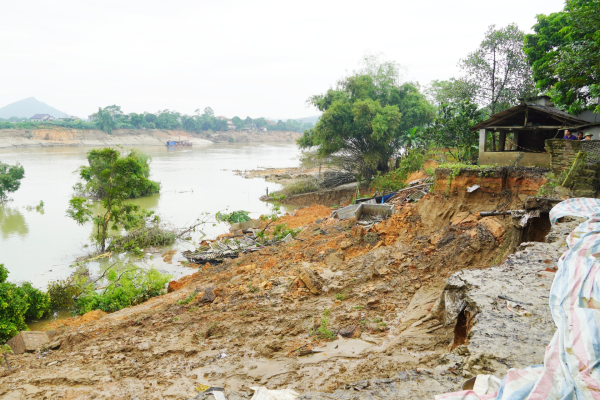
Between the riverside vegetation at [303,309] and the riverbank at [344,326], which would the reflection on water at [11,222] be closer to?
the riverside vegetation at [303,309]

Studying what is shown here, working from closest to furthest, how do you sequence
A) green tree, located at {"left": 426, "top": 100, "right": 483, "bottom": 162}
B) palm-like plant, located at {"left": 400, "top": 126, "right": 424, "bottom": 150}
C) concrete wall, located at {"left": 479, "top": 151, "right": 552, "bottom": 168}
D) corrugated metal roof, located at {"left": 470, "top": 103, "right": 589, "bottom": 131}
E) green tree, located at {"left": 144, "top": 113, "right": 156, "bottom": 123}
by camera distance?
1. concrete wall, located at {"left": 479, "top": 151, "right": 552, "bottom": 168}
2. corrugated metal roof, located at {"left": 470, "top": 103, "right": 589, "bottom": 131}
3. green tree, located at {"left": 426, "top": 100, "right": 483, "bottom": 162}
4. palm-like plant, located at {"left": 400, "top": 126, "right": 424, "bottom": 150}
5. green tree, located at {"left": 144, "top": 113, "right": 156, "bottom": 123}

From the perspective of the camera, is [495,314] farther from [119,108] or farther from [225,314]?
[119,108]

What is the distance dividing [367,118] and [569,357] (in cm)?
2167

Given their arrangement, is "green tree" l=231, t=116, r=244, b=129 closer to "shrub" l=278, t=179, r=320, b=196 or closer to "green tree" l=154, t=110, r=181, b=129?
"green tree" l=154, t=110, r=181, b=129

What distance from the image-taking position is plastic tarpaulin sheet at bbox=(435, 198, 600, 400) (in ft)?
8.23

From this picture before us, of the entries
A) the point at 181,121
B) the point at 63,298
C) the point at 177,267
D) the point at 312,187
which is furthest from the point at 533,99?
the point at 181,121

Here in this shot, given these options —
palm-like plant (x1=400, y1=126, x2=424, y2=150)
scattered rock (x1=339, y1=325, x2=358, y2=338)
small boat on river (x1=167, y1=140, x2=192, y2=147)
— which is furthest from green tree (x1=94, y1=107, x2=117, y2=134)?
scattered rock (x1=339, y1=325, x2=358, y2=338)

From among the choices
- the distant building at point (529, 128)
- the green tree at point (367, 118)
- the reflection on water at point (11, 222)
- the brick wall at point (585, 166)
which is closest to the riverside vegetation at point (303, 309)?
the brick wall at point (585, 166)

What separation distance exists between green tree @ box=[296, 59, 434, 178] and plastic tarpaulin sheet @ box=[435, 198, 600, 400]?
19.9 meters

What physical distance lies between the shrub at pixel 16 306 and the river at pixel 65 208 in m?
2.78

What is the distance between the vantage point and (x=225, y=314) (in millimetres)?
7289

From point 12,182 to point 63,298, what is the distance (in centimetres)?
1972

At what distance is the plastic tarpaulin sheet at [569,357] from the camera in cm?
251

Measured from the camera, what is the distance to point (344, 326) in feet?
18.9
